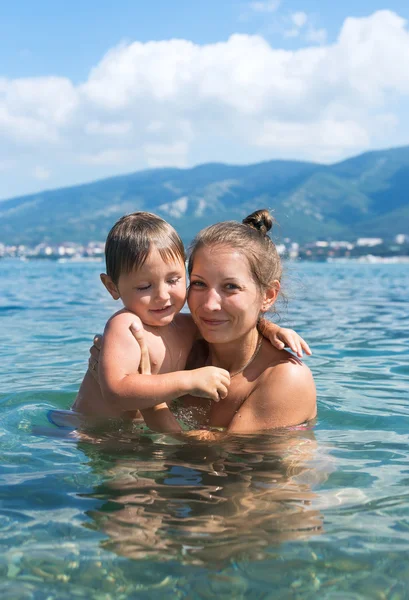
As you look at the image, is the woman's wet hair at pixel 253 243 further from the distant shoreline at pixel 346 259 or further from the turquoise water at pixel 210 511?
the distant shoreline at pixel 346 259

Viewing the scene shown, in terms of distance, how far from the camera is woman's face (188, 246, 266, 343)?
13.5 feet

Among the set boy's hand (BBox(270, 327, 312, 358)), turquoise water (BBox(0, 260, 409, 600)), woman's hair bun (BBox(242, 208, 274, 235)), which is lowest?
turquoise water (BBox(0, 260, 409, 600))

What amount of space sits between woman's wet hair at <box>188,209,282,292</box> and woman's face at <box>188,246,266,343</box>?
4 cm

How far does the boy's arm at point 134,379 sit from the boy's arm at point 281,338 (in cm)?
75

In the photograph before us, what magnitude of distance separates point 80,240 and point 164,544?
19963cm

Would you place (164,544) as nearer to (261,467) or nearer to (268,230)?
(261,467)

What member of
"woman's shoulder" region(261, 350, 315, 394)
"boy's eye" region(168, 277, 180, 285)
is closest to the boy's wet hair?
"boy's eye" region(168, 277, 180, 285)

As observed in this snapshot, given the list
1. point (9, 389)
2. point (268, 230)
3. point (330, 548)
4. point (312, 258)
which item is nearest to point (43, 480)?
point (330, 548)

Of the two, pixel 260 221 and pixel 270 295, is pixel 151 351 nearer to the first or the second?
pixel 270 295

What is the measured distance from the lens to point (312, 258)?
12694cm

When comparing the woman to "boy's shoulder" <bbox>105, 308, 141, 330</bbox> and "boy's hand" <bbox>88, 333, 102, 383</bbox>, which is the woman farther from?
"boy's hand" <bbox>88, 333, 102, 383</bbox>

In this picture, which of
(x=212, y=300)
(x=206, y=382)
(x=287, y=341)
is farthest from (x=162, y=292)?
(x=287, y=341)

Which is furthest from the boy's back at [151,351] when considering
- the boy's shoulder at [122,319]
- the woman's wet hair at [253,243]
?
the woman's wet hair at [253,243]

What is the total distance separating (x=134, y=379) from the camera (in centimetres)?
385
